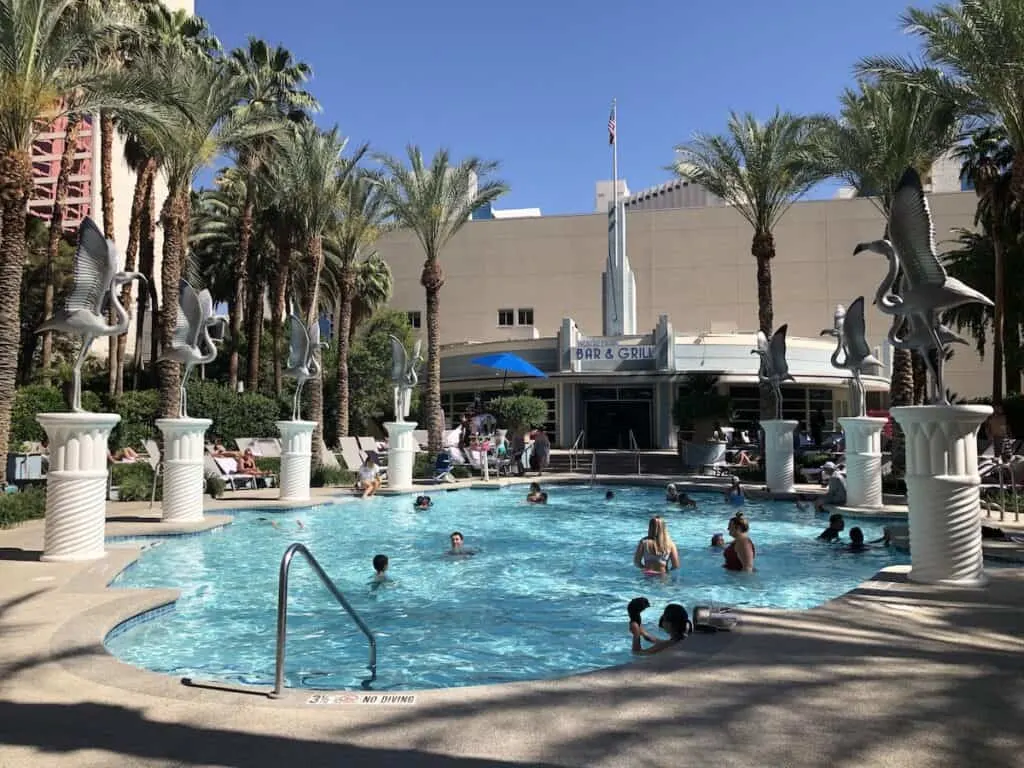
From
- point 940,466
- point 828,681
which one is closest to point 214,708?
point 828,681

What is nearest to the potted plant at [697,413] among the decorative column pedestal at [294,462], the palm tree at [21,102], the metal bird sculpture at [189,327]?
the decorative column pedestal at [294,462]

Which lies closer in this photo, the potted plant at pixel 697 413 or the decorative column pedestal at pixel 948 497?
the decorative column pedestal at pixel 948 497

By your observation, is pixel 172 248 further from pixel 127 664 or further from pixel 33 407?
pixel 127 664

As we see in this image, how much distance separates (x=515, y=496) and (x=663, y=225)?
91.6ft

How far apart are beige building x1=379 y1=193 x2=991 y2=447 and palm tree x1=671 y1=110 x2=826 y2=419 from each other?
974 centimetres

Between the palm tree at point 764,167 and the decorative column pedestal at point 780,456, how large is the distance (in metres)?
3.65

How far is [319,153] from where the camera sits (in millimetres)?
24391

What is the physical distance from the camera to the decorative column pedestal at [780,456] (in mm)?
17422

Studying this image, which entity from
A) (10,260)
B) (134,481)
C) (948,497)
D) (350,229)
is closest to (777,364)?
(948,497)

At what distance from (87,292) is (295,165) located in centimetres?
1655

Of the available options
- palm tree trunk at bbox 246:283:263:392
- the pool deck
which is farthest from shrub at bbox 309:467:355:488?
the pool deck

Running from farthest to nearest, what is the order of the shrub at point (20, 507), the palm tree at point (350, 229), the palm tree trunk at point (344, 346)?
the palm tree trunk at point (344, 346) < the palm tree at point (350, 229) < the shrub at point (20, 507)

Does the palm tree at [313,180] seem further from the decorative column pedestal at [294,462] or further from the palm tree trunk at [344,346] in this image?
the decorative column pedestal at [294,462]

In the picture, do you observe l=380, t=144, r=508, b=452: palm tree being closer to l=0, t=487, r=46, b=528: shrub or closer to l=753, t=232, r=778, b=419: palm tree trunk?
l=753, t=232, r=778, b=419: palm tree trunk
